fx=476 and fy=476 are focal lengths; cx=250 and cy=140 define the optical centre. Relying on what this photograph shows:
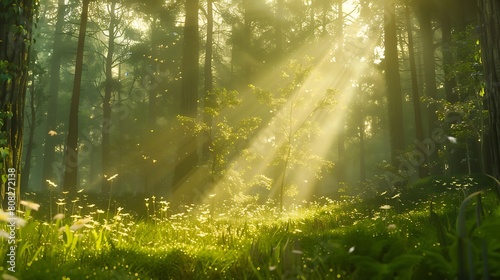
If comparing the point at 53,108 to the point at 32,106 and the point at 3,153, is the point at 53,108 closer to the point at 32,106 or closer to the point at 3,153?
the point at 32,106

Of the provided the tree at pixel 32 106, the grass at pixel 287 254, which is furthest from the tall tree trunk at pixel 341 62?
the grass at pixel 287 254

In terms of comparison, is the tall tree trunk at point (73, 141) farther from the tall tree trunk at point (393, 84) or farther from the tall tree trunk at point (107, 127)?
the tall tree trunk at point (393, 84)

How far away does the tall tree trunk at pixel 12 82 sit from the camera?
5.21m

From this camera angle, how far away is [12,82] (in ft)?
17.7

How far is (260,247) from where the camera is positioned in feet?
13.9

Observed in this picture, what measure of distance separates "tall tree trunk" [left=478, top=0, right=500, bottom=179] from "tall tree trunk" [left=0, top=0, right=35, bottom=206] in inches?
198

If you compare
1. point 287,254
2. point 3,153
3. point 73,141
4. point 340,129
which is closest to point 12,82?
point 3,153

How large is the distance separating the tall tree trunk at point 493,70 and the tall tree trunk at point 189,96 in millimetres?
10393

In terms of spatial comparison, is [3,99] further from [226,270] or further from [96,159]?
[96,159]

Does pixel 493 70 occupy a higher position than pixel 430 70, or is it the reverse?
pixel 430 70

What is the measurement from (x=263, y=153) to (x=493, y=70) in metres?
15.6

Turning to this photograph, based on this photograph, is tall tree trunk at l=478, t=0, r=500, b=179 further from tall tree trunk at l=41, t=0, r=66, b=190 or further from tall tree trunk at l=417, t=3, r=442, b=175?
tall tree trunk at l=41, t=0, r=66, b=190

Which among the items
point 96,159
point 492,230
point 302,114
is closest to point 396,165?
point 302,114

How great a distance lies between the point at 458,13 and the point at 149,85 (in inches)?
716
